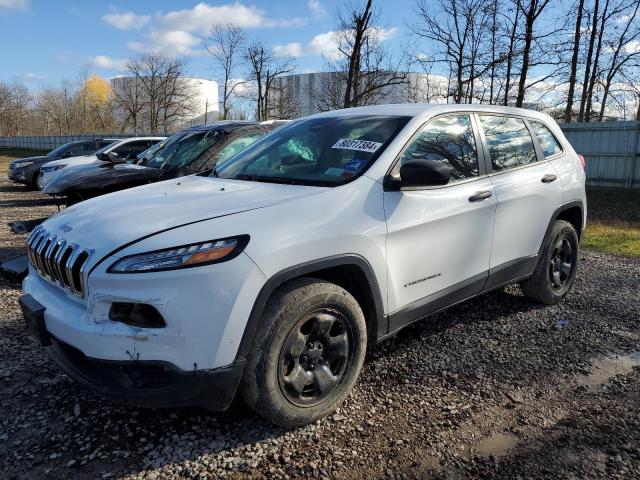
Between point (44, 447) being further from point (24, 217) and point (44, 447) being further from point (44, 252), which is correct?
point (24, 217)

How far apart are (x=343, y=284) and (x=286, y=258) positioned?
580 mm

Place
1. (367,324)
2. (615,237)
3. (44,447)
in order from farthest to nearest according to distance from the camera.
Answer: (615,237), (367,324), (44,447)

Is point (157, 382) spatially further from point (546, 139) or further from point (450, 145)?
point (546, 139)

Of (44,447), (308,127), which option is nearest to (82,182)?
(308,127)

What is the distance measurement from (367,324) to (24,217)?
9.70 m

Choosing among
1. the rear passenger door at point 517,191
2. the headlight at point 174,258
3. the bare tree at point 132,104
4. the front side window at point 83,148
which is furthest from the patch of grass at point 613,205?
the bare tree at point 132,104

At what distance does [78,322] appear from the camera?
2.31 metres

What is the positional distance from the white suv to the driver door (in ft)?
0.04

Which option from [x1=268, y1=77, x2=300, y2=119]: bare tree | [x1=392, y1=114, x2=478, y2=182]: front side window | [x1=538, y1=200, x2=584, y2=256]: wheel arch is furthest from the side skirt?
[x1=268, y1=77, x2=300, y2=119]: bare tree

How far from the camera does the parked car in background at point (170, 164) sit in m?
5.79

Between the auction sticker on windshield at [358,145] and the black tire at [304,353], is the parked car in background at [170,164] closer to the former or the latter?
the auction sticker on windshield at [358,145]

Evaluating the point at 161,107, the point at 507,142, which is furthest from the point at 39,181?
the point at 161,107

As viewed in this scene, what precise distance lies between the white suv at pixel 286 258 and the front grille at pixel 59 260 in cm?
1

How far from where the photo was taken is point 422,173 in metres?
2.83
